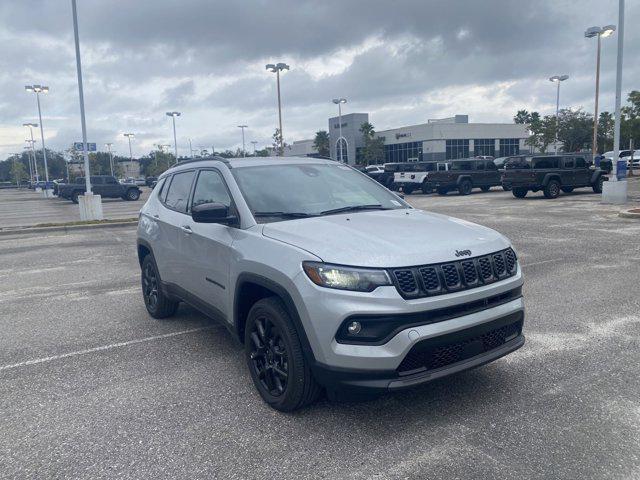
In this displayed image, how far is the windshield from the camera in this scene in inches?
165

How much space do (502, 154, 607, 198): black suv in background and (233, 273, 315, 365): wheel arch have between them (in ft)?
67.4

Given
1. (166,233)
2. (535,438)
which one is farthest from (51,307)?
(535,438)

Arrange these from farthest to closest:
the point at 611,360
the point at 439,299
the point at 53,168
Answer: the point at 53,168
the point at 611,360
the point at 439,299

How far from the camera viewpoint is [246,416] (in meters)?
3.68

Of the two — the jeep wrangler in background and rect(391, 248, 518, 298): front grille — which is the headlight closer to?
rect(391, 248, 518, 298): front grille

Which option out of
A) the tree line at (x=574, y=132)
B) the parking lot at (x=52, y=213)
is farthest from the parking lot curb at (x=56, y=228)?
the tree line at (x=574, y=132)

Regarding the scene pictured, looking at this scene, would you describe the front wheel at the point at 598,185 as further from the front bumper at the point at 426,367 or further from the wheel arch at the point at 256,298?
the wheel arch at the point at 256,298

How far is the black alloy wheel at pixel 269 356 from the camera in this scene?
11.9 feet

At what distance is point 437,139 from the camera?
7512 cm

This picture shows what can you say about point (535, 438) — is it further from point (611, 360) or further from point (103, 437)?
point (103, 437)

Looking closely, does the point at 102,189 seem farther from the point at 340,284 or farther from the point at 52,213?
the point at 340,284

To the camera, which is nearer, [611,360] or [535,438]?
[535,438]

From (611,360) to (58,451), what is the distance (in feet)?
14.1

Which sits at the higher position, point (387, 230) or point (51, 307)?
point (387, 230)
